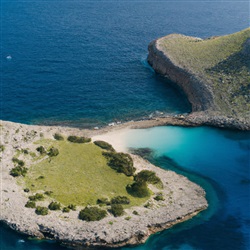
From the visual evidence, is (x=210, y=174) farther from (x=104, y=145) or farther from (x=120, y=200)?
(x=104, y=145)

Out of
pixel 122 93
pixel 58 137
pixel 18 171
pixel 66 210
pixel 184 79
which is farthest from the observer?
pixel 122 93

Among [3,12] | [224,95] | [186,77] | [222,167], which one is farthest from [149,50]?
[3,12]

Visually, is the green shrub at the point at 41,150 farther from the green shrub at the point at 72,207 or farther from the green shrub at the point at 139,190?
the green shrub at the point at 139,190

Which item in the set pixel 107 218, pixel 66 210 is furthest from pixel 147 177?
pixel 66 210

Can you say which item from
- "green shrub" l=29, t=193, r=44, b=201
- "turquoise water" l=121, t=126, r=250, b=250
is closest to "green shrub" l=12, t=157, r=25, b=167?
"green shrub" l=29, t=193, r=44, b=201

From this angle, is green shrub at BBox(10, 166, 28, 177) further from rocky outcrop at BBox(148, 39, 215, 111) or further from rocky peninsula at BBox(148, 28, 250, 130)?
rocky outcrop at BBox(148, 39, 215, 111)

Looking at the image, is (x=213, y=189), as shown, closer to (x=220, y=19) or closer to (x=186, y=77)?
(x=186, y=77)
